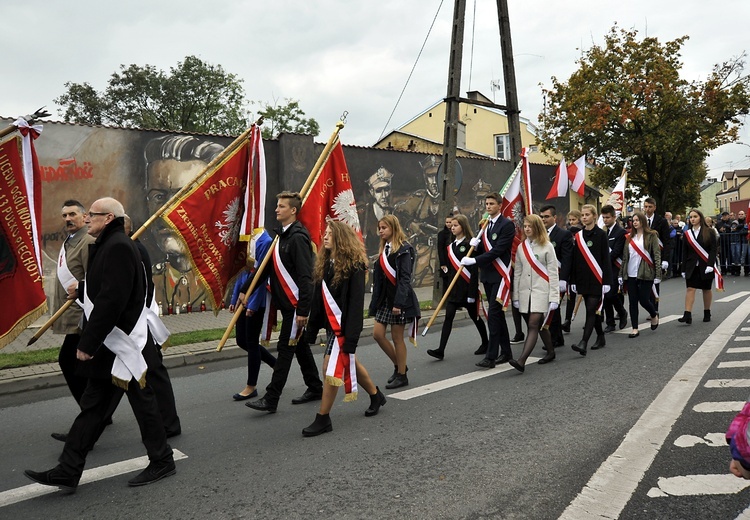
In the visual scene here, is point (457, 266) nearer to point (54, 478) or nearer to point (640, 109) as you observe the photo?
point (54, 478)

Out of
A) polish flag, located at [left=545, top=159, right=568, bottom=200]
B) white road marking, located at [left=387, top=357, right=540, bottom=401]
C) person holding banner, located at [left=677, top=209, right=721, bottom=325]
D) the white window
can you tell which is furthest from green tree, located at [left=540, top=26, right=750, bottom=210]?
white road marking, located at [left=387, top=357, right=540, bottom=401]

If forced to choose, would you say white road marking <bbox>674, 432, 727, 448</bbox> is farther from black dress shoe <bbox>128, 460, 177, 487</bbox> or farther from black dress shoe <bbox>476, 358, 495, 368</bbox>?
black dress shoe <bbox>128, 460, 177, 487</bbox>

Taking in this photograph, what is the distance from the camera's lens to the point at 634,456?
13.8ft

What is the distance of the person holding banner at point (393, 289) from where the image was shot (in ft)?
20.2

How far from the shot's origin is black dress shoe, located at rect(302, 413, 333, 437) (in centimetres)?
488

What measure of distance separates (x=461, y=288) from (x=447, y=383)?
1.63m

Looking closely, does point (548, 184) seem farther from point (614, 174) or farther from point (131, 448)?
point (131, 448)

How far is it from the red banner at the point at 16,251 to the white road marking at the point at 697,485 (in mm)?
4990

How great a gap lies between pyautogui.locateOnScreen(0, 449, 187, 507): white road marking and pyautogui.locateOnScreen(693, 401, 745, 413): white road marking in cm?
413

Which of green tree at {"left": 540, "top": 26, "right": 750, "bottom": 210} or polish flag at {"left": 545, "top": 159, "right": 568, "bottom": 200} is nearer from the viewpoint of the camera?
polish flag at {"left": 545, "top": 159, "right": 568, "bottom": 200}

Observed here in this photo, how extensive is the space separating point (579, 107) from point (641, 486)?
28469mm

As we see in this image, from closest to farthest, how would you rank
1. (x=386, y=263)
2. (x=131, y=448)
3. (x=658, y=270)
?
(x=131, y=448) < (x=386, y=263) < (x=658, y=270)

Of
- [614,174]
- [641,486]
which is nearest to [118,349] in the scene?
[641,486]

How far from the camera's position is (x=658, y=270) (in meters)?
9.62
